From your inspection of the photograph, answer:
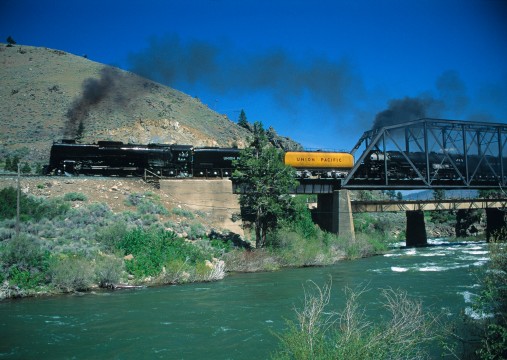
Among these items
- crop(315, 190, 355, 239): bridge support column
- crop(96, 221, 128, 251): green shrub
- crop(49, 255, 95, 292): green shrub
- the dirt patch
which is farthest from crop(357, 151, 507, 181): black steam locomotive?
crop(49, 255, 95, 292): green shrub

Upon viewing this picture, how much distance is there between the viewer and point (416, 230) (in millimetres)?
50781

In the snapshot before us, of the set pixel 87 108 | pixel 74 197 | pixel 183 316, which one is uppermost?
pixel 87 108

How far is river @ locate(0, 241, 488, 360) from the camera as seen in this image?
39.5 ft

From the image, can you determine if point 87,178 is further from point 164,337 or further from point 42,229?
point 164,337

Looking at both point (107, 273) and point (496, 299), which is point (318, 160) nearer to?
point (107, 273)

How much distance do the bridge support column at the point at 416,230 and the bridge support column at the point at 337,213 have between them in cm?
1435

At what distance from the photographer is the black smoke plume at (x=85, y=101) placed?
2524 inches

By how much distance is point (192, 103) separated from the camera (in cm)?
9388

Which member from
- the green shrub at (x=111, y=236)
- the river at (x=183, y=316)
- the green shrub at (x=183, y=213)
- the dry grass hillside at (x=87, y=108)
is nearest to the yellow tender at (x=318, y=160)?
the green shrub at (x=183, y=213)

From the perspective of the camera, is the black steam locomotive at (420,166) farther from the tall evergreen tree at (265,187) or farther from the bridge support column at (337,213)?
the tall evergreen tree at (265,187)

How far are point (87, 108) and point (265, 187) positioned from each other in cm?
5367

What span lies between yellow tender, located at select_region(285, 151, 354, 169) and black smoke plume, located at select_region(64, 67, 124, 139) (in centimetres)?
3479

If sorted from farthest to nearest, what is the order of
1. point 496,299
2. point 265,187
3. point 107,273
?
point 265,187
point 107,273
point 496,299

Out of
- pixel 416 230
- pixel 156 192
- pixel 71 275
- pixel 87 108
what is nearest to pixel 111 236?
pixel 71 275
